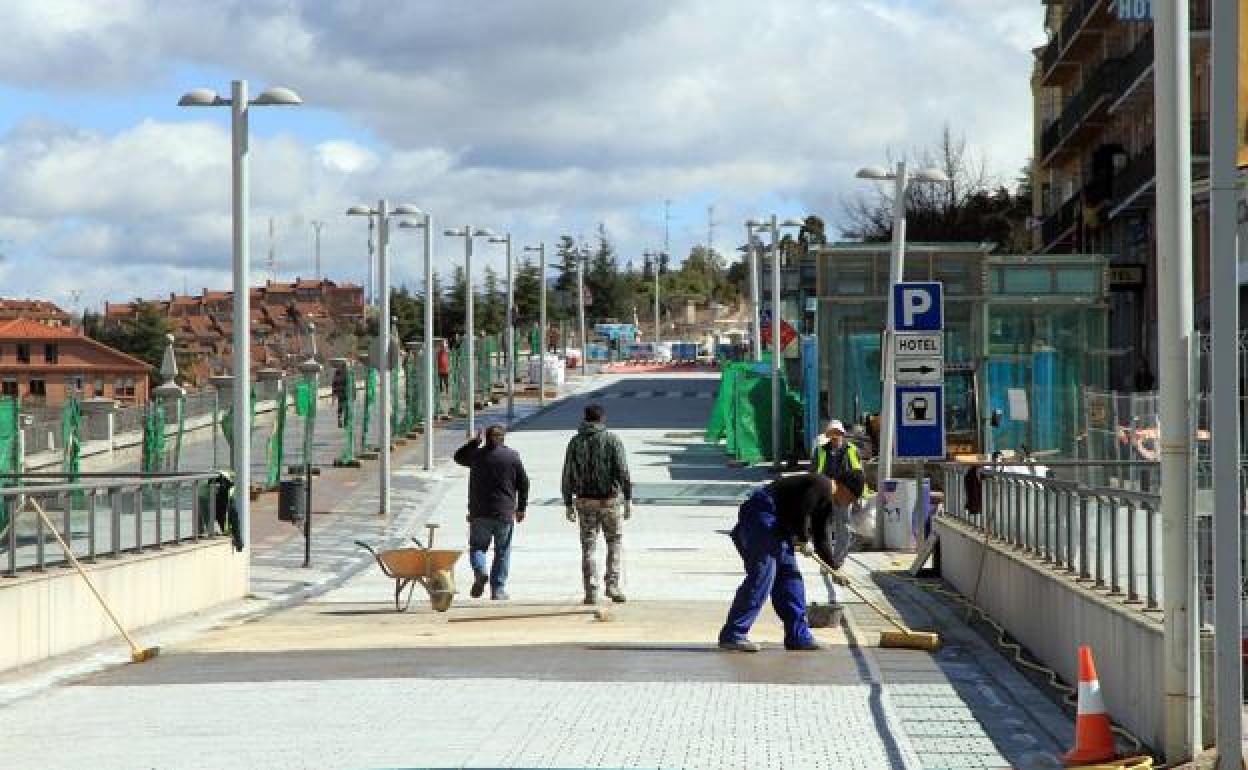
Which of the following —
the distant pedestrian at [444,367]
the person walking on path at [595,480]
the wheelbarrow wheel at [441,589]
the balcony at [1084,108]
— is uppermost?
the balcony at [1084,108]

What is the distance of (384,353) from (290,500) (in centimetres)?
1232

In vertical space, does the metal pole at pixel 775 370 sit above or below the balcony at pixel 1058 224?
below

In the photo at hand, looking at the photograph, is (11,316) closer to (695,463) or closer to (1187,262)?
(695,463)

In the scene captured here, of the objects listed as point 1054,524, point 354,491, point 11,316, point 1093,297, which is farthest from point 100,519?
point 11,316

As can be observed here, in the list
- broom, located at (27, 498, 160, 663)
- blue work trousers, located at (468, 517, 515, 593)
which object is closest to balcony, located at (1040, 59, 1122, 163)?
blue work trousers, located at (468, 517, 515, 593)

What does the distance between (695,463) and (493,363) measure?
36.5 meters

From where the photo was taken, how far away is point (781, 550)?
1697cm

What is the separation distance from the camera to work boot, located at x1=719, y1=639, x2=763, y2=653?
54.5 feet

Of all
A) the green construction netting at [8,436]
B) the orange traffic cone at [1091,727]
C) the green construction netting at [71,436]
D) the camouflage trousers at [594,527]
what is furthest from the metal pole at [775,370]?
the orange traffic cone at [1091,727]

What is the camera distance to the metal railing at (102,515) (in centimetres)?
1697

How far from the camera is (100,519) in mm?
18812

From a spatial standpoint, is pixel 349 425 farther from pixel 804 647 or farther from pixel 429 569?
pixel 804 647

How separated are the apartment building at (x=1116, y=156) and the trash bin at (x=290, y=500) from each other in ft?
77.5

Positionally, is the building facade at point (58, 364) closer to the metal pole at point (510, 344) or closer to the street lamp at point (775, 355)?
the metal pole at point (510, 344)
